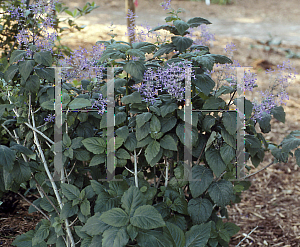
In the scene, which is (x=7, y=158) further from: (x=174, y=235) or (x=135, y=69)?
(x=174, y=235)

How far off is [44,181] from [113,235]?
0.61 meters

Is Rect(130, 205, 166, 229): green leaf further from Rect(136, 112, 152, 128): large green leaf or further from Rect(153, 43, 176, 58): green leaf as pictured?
Rect(153, 43, 176, 58): green leaf

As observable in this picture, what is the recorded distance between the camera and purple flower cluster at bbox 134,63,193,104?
5.10ft

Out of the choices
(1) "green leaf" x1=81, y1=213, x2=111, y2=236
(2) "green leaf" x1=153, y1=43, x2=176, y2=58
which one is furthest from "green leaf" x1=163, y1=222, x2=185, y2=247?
(2) "green leaf" x1=153, y1=43, x2=176, y2=58

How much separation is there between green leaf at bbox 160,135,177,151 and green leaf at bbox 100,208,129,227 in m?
0.38

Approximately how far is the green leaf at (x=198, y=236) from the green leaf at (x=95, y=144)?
2.00 feet

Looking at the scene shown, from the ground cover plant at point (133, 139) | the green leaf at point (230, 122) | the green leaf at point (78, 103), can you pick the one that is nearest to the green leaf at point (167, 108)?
the ground cover plant at point (133, 139)

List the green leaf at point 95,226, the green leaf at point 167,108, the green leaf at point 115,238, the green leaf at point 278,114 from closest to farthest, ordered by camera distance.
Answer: the green leaf at point 115,238 < the green leaf at point 95,226 < the green leaf at point 167,108 < the green leaf at point 278,114

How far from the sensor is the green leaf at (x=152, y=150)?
5.25 ft

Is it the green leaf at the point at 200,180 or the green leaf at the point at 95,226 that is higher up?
the green leaf at the point at 200,180

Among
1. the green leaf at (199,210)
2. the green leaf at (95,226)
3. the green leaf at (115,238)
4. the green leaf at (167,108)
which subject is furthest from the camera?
the green leaf at (199,210)

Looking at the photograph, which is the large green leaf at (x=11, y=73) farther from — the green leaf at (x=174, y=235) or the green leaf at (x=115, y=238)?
the green leaf at (x=174, y=235)

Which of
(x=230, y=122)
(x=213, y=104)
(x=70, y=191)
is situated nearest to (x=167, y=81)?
(x=213, y=104)

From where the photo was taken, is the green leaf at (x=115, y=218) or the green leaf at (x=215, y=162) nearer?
the green leaf at (x=115, y=218)
